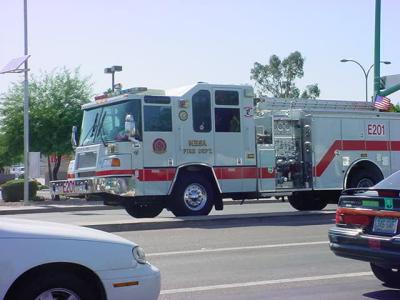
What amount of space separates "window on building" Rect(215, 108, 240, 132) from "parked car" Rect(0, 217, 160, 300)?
10.7 metres

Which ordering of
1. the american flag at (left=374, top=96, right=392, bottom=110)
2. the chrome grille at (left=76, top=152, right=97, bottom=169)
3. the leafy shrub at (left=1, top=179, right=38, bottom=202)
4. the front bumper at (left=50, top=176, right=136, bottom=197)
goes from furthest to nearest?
1. the leafy shrub at (left=1, top=179, right=38, bottom=202)
2. the american flag at (left=374, top=96, right=392, bottom=110)
3. the chrome grille at (left=76, top=152, right=97, bottom=169)
4. the front bumper at (left=50, top=176, right=136, bottom=197)

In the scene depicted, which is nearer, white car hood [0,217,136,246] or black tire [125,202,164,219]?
white car hood [0,217,136,246]

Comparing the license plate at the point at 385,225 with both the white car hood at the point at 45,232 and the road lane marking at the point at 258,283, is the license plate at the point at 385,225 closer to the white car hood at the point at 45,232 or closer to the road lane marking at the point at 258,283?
the road lane marking at the point at 258,283

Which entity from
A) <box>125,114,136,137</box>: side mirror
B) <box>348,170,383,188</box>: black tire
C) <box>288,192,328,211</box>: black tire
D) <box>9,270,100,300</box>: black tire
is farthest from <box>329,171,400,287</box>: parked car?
<box>288,192,328,211</box>: black tire

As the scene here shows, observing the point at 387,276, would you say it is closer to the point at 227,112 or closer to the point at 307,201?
the point at 227,112

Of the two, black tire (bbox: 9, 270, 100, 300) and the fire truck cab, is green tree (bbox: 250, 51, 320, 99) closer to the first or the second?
the fire truck cab

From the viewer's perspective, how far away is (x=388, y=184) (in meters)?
7.92

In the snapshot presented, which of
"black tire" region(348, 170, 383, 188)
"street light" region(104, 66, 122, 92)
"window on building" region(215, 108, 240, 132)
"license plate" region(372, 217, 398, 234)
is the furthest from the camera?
"street light" region(104, 66, 122, 92)

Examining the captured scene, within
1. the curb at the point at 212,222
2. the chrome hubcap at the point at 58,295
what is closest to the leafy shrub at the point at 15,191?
the curb at the point at 212,222

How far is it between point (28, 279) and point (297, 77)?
72.7m

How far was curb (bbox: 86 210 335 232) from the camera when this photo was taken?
553 inches

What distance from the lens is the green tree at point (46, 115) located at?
31375 millimetres

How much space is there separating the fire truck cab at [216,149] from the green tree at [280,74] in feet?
187

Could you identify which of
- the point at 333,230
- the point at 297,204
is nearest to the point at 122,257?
the point at 333,230
